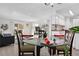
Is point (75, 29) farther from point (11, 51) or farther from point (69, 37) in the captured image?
point (11, 51)

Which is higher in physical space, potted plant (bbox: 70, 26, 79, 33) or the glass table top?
potted plant (bbox: 70, 26, 79, 33)

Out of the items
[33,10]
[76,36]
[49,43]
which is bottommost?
[49,43]

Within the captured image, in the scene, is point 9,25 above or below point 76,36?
above

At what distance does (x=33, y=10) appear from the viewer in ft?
6.02

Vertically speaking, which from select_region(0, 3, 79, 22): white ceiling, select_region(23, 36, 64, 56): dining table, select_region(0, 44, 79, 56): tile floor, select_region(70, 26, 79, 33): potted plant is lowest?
select_region(0, 44, 79, 56): tile floor

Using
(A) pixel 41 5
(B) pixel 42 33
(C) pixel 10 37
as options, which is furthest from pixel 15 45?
(A) pixel 41 5

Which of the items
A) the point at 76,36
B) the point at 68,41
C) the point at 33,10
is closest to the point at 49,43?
the point at 68,41

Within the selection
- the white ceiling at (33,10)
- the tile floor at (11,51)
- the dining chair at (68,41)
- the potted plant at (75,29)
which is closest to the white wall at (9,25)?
the white ceiling at (33,10)

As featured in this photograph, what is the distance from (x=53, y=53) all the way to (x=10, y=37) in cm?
75

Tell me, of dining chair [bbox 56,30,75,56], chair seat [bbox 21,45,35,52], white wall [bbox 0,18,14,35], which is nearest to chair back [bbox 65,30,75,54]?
dining chair [bbox 56,30,75,56]

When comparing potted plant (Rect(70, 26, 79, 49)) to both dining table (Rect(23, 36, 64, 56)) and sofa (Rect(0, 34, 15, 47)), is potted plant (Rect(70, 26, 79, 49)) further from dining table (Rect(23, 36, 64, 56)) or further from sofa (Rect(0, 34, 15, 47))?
sofa (Rect(0, 34, 15, 47))

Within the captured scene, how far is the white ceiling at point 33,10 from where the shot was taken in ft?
5.82

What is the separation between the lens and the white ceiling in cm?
177

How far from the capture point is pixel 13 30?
1.80m
